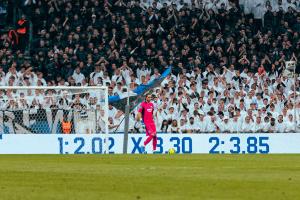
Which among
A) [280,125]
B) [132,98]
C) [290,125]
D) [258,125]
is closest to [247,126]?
[258,125]

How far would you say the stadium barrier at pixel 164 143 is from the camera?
3375cm

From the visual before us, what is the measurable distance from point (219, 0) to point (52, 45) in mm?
9144

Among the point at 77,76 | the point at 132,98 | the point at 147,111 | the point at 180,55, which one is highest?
the point at 180,55

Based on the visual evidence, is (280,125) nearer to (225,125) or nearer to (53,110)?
(225,125)

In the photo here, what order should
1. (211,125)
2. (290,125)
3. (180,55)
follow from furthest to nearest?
(180,55)
(290,125)
(211,125)

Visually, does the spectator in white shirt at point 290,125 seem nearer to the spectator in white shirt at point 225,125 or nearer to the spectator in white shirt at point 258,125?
the spectator in white shirt at point 258,125

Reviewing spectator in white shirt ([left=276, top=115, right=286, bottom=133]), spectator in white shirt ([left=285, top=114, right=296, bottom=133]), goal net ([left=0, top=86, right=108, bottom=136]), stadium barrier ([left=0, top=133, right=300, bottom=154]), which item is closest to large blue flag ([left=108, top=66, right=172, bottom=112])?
goal net ([left=0, top=86, right=108, bottom=136])

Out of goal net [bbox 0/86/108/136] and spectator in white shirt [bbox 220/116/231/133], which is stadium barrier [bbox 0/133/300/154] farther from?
spectator in white shirt [bbox 220/116/231/133]

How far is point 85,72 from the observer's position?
38.4m

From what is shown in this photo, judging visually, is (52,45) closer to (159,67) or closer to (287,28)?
(159,67)

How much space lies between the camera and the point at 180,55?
41.1 meters

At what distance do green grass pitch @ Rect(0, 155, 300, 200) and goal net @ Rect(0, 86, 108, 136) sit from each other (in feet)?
42.9

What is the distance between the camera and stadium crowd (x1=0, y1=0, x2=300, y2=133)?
1454 inches

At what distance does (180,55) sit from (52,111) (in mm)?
8917
